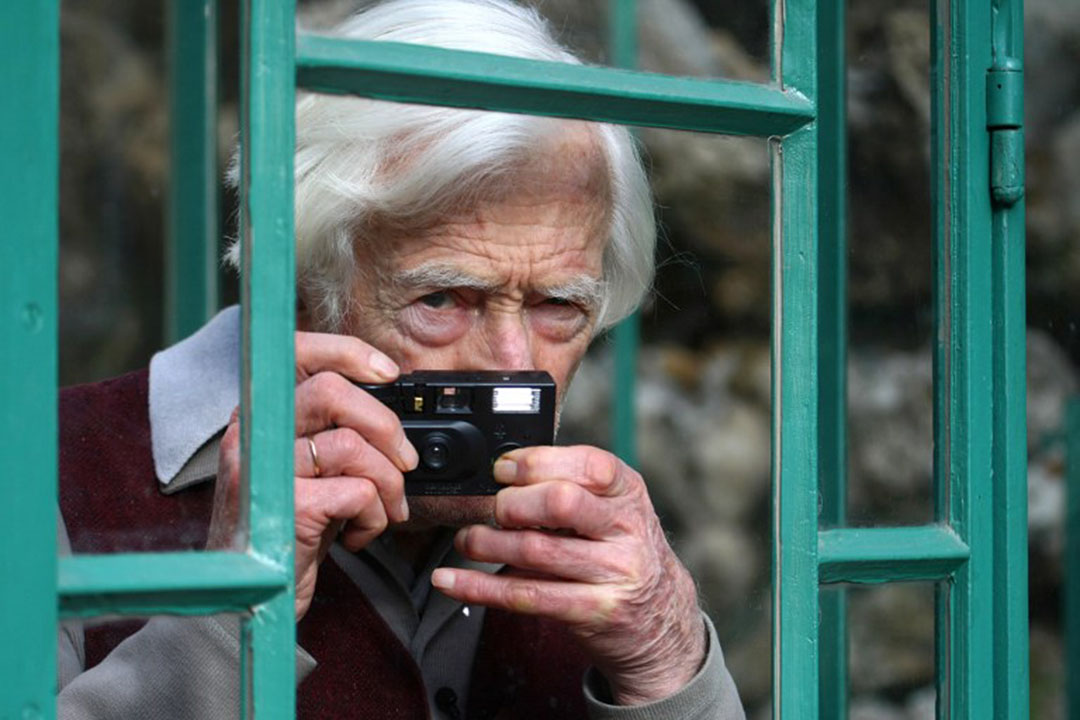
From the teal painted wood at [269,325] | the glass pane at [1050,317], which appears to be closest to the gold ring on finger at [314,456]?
the teal painted wood at [269,325]

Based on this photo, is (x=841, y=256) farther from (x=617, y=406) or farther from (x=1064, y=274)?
(x=617, y=406)

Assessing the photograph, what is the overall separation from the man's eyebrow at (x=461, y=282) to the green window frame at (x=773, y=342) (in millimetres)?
326

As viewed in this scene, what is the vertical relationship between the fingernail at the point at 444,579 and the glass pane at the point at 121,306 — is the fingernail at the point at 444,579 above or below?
below

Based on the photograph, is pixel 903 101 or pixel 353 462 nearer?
pixel 353 462

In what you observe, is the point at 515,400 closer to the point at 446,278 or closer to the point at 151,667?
the point at 446,278

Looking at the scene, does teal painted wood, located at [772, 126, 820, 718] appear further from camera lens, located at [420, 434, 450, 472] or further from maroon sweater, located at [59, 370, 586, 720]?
maroon sweater, located at [59, 370, 586, 720]

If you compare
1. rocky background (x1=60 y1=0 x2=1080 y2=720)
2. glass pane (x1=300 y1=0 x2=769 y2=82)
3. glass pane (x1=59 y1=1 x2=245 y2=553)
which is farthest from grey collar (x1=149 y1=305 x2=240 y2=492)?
glass pane (x1=300 y1=0 x2=769 y2=82)

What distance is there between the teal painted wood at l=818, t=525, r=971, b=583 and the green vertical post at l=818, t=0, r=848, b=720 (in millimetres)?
357

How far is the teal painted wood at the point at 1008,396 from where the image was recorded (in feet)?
4.11

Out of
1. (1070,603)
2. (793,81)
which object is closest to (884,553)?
(793,81)

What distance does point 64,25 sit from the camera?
2.02 metres

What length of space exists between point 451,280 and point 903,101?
66cm

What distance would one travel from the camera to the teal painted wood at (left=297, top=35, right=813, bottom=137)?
3.11ft

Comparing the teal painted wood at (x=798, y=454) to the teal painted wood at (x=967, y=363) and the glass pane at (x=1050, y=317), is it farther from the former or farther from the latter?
the glass pane at (x=1050, y=317)
